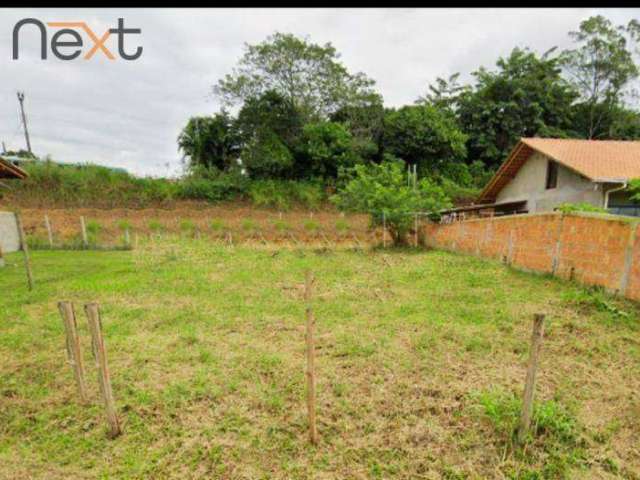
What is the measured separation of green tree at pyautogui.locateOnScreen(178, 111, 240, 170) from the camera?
20109 mm

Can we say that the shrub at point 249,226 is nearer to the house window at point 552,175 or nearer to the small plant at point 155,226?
the small plant at point 155,226

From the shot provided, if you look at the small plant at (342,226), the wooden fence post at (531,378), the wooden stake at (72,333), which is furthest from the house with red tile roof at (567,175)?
the wooden stake at (72,333)

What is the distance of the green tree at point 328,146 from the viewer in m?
18.8

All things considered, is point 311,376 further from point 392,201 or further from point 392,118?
point 392,118

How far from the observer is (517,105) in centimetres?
1959

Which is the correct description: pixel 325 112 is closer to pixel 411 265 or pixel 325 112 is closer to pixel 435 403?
pixel 411 265

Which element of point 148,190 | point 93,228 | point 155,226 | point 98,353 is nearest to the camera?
point 98,353

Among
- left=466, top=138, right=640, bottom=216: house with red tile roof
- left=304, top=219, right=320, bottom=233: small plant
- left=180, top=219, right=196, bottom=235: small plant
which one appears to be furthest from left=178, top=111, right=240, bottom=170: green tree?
left=466, top=138, right=640, bottom=216: house with red tile roof

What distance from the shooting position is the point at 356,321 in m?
4.25

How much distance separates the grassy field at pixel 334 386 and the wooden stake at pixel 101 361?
0.48 ft

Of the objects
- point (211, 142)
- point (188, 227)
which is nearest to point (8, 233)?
point (188, 227)

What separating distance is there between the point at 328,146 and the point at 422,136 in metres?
5.96

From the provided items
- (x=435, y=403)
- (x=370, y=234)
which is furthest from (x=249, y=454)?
(x=370, y=234)

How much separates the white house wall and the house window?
4.4 inches
